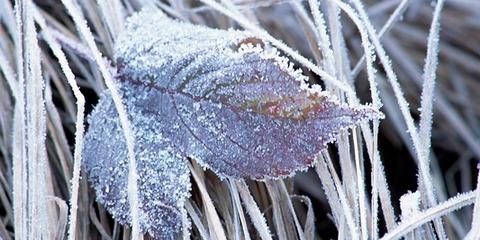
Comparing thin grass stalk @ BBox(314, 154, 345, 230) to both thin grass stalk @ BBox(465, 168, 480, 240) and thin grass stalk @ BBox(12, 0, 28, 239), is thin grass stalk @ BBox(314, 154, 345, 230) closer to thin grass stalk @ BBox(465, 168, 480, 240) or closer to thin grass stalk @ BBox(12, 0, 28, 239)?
thin grass stalk @ BBox(465, 168, 480, 240)

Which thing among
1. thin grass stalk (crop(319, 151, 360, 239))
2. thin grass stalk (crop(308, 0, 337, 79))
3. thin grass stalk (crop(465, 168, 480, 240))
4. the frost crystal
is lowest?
thin grass stalk (crop(465, 168, 480, 240))

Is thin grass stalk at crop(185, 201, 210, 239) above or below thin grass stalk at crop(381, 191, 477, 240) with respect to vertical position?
above

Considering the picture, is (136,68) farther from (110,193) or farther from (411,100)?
(411,100)

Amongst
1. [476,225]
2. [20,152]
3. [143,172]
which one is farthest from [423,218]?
[20,152]

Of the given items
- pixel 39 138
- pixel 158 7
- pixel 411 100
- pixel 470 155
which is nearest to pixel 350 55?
pixel 411 100

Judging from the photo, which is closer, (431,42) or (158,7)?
(431,42)

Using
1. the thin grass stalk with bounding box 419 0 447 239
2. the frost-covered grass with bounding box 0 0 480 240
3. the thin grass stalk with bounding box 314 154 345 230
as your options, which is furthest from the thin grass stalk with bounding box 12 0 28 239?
the thin grass stalk with bounding box 419 0 447 239

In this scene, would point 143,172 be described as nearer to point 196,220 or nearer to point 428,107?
point 196,220

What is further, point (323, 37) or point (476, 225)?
point (323, 37)
